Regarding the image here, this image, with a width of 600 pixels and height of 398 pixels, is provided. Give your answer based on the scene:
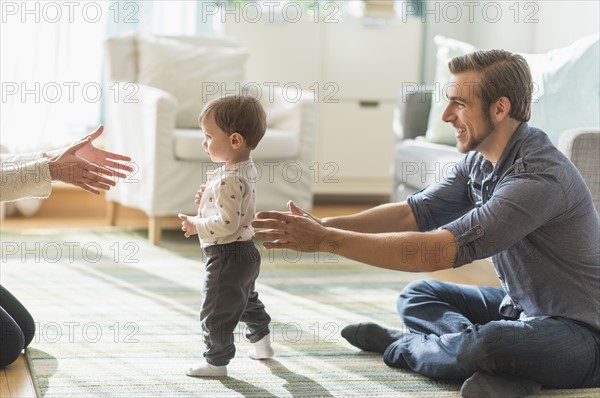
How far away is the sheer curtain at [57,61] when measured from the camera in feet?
15.5

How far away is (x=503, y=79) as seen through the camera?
212cm

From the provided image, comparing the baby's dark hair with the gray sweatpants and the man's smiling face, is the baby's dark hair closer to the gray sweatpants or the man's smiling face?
the gray sweatpants

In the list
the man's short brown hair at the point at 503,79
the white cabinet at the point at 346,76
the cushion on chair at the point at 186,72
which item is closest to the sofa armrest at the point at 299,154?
the cushion on chair at the point at 186,72

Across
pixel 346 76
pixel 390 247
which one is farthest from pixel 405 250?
pixel 346 76

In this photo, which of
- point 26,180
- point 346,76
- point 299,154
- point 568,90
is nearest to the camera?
point 26,180

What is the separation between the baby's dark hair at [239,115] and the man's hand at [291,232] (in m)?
0.27

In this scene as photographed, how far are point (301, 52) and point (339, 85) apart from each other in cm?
29

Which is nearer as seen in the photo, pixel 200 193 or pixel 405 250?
pixel 405 250

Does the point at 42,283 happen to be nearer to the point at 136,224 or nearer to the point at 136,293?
the point at 136,293

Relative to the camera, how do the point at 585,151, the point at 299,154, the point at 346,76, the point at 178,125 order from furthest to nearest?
the point at 346,76 < the point at 178,125 < the point at 299,154 < the point at 585,151

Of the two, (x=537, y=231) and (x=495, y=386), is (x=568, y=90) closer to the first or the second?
(x=537, y=231)

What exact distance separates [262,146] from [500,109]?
1.93 m

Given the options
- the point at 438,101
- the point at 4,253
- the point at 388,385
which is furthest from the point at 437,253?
the point at 4,253

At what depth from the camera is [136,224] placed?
4531 mm
